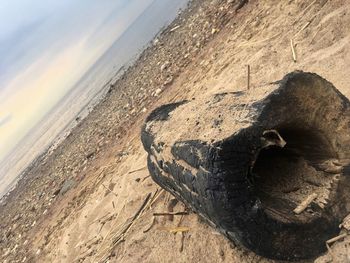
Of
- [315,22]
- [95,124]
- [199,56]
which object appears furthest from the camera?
[95,124]

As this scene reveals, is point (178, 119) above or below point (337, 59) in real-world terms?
above

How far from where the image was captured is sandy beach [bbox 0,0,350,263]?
5590 millimetres

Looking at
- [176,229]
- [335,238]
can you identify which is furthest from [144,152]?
[335,238]

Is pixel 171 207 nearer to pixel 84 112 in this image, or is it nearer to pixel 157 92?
pixel 157 92

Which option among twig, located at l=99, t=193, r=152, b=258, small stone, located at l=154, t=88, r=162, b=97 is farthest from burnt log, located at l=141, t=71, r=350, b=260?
small stone, located at l=154, t=88, r=162, b=97

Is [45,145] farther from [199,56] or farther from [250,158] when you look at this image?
[250,158]

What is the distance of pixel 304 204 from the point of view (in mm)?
4020

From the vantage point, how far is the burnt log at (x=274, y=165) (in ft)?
12.4

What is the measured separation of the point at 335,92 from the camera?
13.5 ft

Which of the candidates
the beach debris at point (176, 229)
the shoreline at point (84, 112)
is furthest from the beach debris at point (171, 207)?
the shoreline at point (84, 112)

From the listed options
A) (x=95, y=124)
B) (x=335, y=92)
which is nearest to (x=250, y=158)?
(x=335, y=92)

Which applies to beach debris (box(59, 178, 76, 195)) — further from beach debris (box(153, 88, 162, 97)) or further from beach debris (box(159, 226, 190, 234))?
beach debris (box(159, 226, 190, 234))

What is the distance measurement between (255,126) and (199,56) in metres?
6.75

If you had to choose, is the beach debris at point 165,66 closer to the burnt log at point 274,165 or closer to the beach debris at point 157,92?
the beach debris at point 157,92
